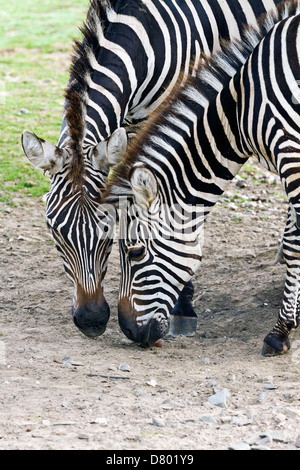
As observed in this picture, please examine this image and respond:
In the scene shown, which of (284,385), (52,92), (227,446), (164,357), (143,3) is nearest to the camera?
(227,446)

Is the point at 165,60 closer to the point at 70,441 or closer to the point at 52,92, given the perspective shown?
the point at 70,441

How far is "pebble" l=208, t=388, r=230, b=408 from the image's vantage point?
5.74 m

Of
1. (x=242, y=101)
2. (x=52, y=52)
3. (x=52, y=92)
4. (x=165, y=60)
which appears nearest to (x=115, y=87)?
(x=165, y=60)

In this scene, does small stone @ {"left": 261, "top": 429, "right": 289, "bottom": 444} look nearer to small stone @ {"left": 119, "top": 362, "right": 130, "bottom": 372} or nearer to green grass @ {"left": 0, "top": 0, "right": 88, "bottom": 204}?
small stone @ {"left": 119, "top": 362, "right": 130, "bottom": 372}

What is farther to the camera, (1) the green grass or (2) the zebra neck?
(1) the green grass

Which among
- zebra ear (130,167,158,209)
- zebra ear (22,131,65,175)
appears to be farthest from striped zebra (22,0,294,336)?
zebra ear (130,167,158,209)

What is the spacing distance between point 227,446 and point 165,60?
14.8 ft

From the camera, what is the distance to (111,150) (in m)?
6.67

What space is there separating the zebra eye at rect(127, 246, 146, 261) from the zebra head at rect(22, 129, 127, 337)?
32 cm

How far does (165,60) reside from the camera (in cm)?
779

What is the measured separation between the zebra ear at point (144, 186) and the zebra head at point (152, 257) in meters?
0.01

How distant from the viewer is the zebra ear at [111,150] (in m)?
6.63

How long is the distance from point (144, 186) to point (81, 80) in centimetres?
164

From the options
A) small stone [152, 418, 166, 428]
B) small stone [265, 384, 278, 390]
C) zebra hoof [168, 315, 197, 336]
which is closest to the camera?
small stone [152, 418, 166, 428]
